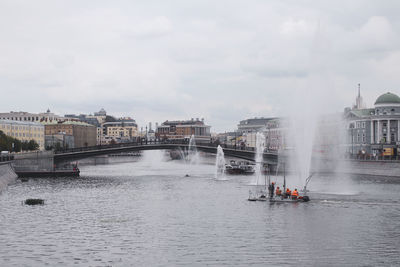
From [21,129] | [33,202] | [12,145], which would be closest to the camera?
[33,202]

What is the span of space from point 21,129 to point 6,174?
10058cm

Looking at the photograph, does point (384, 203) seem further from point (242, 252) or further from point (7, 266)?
point (7, 266)

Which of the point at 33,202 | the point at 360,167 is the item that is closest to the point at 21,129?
the point at 360,167

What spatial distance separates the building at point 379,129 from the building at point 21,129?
9581cm

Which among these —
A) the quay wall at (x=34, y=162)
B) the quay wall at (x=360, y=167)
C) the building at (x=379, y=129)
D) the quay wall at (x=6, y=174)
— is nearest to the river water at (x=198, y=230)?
the quay wall at (x=6, y=174)

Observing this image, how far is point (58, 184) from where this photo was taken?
87500mm

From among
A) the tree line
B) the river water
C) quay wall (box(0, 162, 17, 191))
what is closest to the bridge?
quay wall (box(0, 162, 17, 191))

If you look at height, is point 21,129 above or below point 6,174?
above

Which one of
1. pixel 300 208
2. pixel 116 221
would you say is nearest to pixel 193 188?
pixel 300 208

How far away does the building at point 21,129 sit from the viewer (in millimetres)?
172075

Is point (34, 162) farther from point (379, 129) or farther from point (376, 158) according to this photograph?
point (379, 129)

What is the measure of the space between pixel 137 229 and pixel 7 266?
13033 millimetres

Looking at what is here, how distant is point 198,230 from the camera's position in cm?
4447

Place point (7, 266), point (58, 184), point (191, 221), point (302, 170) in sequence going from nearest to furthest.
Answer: point (7, 266), point (191, 221), point (302, 170), point (58, 184)
